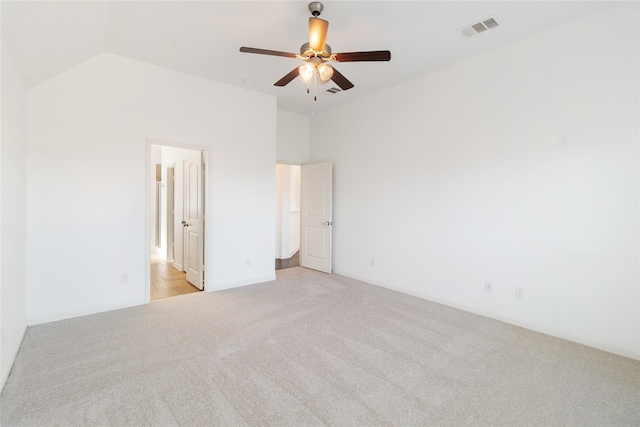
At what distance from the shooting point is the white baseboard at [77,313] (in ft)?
10.4

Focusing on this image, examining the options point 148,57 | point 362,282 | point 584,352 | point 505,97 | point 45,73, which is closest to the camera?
point 584,352

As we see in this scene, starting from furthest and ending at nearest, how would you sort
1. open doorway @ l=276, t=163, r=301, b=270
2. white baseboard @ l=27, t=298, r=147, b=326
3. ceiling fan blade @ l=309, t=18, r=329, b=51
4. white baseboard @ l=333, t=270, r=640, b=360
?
open doorway @ l=276, t=163, r=301, b=270, white baseboard @ l=27, t=298, r=147, b=326, white baseboard @ l=333, t=270, r=640, b=360, ceiling fan blade @ l=309, t=18, r=329, b=51

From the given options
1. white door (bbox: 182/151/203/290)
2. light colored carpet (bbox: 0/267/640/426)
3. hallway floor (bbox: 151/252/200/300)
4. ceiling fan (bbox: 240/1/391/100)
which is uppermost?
ceiling fan (bbox: 240/1/391/100)

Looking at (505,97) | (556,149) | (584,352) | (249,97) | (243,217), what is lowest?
(584,352)

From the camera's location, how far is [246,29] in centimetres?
304

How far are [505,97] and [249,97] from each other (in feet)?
11.6

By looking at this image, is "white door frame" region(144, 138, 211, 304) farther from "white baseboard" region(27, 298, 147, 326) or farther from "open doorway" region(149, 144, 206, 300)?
"white baseboard" region(27, 298, 147, 326)

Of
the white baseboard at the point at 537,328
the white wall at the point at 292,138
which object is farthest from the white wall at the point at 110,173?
the white baseboard at the point at 537,328

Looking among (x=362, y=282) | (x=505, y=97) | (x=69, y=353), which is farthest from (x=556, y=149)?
(x=69, y=353)

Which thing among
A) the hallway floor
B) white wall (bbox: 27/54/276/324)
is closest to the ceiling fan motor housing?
white wall (bbox: 27/54/276/324)

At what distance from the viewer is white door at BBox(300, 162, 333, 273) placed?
222 inches

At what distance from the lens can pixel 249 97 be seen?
15.6ft

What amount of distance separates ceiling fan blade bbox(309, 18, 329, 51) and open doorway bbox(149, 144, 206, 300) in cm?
272

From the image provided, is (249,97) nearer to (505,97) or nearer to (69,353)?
(505,97)
